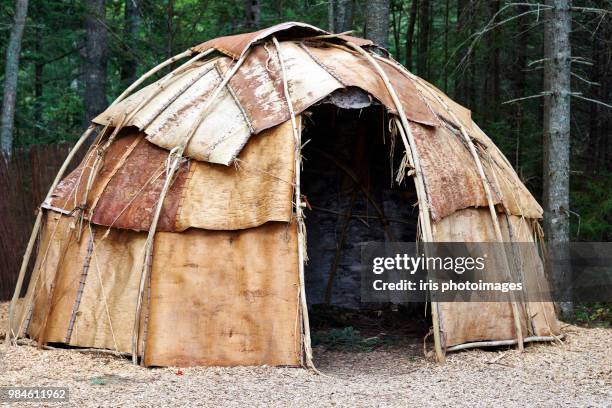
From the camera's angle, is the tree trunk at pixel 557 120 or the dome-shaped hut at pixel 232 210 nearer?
the dome-shaped hut at pixel 232 210

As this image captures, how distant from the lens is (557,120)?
977 cm

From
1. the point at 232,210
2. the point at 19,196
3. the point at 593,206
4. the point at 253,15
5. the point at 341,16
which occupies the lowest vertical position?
the point at 232,210

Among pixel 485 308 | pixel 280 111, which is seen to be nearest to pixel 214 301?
pixel 280 111

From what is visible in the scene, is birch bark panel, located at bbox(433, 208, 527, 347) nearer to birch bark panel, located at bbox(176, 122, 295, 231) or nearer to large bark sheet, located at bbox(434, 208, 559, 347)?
large bark sheet, located at bbox(434, 208, 559, 347)

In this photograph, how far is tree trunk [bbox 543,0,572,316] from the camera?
383 inches

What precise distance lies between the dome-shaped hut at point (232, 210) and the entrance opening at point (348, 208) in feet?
6.24

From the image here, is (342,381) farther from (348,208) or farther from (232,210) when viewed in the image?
(348,208)

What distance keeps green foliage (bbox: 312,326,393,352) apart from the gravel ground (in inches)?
27.3

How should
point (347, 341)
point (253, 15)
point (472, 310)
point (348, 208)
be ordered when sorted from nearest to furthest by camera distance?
1. point (472, 310)
2. point (347, 341)
3. point (348, 208)
4. point (253, 15)

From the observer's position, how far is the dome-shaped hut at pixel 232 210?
22.1 ft

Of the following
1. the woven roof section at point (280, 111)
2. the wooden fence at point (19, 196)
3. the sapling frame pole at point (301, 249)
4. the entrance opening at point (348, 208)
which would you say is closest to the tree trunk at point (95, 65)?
the wooden fence at point (19, 196)

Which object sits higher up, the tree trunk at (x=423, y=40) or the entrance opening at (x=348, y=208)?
the tree trunk at (x=423, y=40)

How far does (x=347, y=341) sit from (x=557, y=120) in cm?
379

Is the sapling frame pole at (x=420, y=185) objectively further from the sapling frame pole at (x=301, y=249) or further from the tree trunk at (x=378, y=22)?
the tree trunk at (x=378, y=22)
